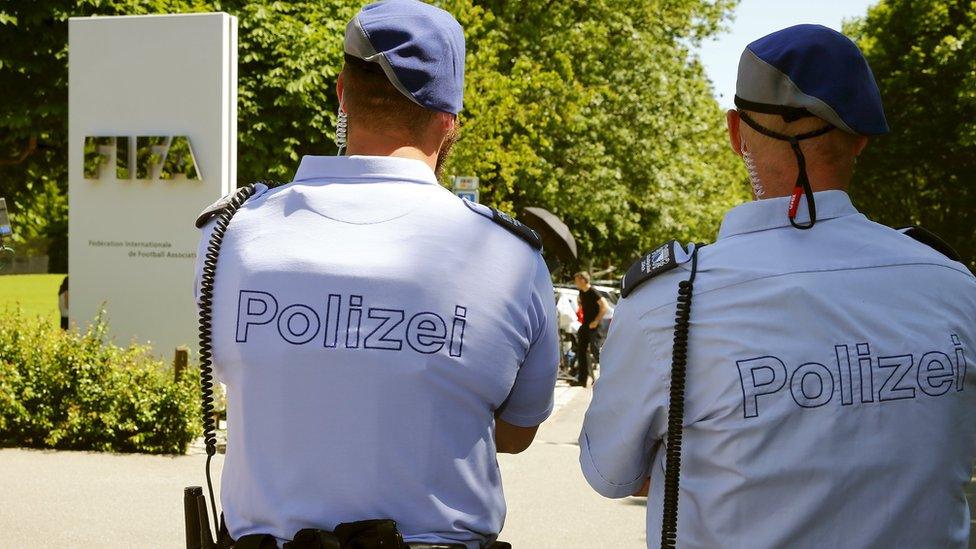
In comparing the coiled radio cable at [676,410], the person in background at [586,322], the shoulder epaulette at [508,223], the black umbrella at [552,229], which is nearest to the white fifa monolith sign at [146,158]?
the person in background at [586,322]

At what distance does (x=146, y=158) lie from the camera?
1363 centimetres

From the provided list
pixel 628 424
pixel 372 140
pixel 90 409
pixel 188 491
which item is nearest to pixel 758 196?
pixel 628 424

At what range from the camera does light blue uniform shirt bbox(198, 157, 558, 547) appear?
202 cm

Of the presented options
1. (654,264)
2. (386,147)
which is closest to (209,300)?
(386,147)

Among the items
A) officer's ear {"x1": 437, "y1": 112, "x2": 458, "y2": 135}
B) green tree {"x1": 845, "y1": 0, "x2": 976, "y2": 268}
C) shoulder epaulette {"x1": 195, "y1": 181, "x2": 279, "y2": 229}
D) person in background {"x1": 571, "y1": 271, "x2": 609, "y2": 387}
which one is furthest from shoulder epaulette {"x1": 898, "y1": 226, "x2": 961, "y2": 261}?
green tree {"x1": 845, "y1": 0, "x2": 976, "y2": 268}

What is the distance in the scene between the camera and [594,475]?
231cm

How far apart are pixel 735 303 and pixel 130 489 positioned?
7575 millimetres

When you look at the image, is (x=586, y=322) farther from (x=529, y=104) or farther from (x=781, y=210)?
(x=781, y=210)

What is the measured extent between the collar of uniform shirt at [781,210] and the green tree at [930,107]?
30703 mm

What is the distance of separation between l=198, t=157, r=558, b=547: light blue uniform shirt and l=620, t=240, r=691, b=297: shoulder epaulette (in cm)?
19

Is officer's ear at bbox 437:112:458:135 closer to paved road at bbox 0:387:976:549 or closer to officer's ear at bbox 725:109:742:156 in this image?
officer's ear at bbox 725:109:742:156

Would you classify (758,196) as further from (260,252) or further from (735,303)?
(260,252)

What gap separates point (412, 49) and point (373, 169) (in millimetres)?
247

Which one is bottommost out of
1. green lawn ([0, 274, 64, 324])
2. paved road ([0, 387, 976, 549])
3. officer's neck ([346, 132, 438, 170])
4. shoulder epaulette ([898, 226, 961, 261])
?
paved road ([0, 387, 976, 549])
